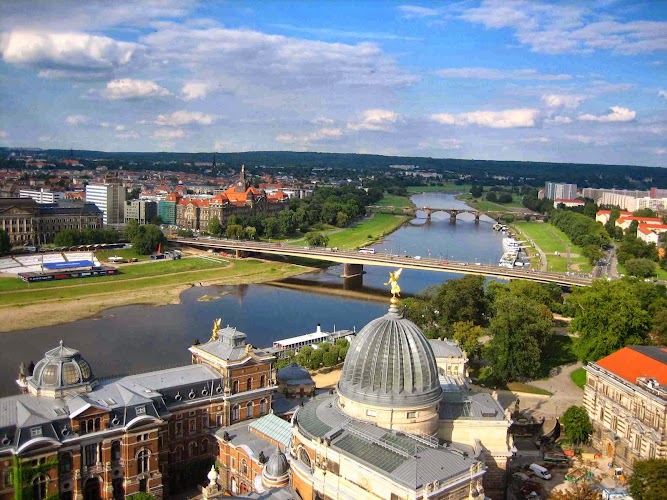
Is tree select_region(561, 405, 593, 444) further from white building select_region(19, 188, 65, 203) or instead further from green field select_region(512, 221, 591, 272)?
white building select_region(19, 188, 65, 203)

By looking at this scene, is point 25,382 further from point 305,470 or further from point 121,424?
point 305,470

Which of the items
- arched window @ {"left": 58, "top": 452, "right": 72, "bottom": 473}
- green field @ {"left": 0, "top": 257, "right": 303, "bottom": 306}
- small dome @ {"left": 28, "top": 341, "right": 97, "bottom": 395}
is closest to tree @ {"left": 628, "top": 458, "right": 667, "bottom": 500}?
arched window @ {"left": 58, "top": 452, "right": 72, "bottom": 473}

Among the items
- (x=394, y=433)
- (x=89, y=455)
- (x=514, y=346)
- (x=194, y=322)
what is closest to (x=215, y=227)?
(x=194, y=322)

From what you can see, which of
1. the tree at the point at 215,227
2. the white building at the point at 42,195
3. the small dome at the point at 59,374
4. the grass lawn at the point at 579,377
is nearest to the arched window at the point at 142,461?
the small dome at the point at 59,374

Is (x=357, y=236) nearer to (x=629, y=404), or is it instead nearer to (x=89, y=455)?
(x=629, y=404)

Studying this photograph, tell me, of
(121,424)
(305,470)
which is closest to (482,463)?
(305,470)

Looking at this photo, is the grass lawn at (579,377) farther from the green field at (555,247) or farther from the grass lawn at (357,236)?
the grass lawn at (357,236)
